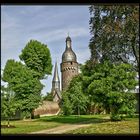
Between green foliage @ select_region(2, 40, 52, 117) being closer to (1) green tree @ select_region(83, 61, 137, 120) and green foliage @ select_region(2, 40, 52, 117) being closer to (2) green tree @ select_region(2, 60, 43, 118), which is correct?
(2) green tree @ select_region(2, 60, 43, 118)

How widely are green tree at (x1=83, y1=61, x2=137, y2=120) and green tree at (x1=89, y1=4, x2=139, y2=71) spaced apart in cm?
51

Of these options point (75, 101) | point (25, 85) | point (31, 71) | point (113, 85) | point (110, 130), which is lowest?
point (110, 130)

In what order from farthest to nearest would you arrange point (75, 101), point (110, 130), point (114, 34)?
point (75, 101), point (114, 34), point (110, 130)

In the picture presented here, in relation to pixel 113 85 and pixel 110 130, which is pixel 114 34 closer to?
pixel 113 85

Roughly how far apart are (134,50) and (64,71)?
3961cm

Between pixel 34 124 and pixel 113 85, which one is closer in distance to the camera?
pixel 113 85

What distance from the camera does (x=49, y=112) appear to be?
38125 millimetres

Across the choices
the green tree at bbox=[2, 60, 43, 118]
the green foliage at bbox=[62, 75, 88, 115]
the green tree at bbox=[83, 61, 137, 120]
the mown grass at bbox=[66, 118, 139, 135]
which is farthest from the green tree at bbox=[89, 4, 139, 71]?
the green foliage at bbox=[62, 75, 88, 115]

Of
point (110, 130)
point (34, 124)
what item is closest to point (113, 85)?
point (34, 124)

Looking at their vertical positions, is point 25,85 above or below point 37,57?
below

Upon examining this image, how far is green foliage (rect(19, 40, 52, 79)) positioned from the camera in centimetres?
2575

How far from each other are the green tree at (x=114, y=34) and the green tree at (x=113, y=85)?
510mm

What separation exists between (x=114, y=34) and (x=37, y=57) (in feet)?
42.0

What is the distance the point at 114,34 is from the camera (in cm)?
1434
